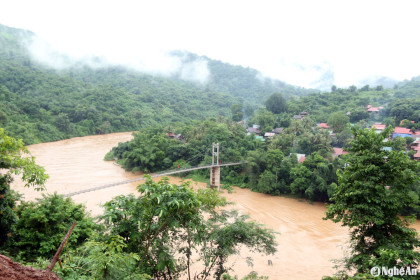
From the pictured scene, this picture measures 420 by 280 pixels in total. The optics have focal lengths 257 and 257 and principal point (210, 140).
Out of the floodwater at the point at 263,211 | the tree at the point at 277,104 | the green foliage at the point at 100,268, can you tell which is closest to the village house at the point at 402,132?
the floodwater at the point at 263,211

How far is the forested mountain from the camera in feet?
76.8

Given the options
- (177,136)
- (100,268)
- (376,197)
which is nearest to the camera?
(100,268)

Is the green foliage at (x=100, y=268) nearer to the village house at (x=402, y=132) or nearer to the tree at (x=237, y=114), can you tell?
the village house at (x=402, y=132)

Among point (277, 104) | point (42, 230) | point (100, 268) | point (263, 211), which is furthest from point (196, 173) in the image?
point (277, 104)

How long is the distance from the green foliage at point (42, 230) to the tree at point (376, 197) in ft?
16.0

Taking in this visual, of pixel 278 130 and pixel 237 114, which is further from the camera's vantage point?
pixel 237 114

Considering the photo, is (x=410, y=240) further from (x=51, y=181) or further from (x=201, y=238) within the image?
(x=51, y=181)

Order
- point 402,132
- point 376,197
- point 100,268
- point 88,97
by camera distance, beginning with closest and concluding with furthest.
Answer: point 100,268 → point 376,197 → point 402,132 → point 88,97

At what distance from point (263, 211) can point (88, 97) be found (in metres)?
26.8

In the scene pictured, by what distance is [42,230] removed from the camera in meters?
4.47

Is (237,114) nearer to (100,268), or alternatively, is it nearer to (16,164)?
(16,164)

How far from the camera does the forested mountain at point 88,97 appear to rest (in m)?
23.4

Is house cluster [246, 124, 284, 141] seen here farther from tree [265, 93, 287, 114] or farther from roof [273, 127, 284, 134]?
tree [265, 93, 287, 114]

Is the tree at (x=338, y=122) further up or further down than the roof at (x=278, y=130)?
further up
